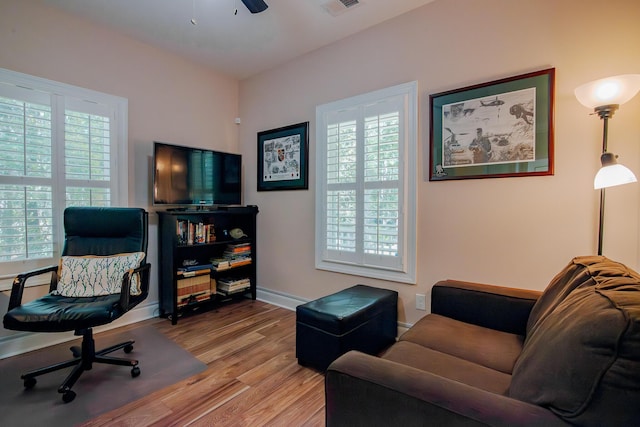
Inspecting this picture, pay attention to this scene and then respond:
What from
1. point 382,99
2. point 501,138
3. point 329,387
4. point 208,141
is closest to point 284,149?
point 208,141

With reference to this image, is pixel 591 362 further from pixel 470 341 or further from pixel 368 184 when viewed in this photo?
pixel 368 184

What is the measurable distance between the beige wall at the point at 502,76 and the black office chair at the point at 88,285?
1740mm

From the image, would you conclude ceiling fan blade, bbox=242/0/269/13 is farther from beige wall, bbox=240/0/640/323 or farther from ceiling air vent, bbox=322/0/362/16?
beige wall, bbox=240/0/640/323

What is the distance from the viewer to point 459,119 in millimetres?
2188

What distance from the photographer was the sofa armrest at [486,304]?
1696 millimetres

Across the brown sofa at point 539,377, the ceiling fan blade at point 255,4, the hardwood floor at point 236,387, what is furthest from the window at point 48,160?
the brown sofa at point 539,377

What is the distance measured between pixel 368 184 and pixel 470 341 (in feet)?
4.86

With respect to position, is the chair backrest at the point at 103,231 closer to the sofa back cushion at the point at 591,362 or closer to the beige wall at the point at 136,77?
the beige wall at the point at 136,77

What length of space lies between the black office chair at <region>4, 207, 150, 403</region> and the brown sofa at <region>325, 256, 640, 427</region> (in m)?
1.66

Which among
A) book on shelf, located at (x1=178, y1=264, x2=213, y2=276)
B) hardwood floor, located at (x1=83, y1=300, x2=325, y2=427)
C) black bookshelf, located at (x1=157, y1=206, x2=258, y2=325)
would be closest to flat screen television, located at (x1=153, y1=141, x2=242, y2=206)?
black bookshelf, located at (x1=157, y1=206, x2=258, y2=325)

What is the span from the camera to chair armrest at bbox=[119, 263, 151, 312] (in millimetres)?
1914

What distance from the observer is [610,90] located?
1.50 m

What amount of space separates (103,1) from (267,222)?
2.41 meters

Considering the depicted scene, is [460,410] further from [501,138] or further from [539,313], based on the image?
[501,138]
